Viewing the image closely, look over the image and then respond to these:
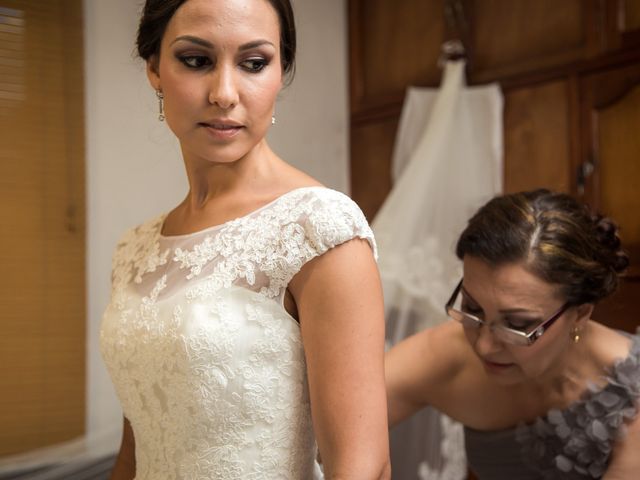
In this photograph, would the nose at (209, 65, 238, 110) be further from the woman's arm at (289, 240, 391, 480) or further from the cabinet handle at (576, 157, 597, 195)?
the cabinet handle at (576, 157, 597, 195)

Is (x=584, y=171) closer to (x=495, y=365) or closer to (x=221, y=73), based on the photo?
(x=495, y=365)

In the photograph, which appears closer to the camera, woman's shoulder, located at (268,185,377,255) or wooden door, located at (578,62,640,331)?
woman's shoulder, located at (268,185,377,255)

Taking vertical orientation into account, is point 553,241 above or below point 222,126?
below

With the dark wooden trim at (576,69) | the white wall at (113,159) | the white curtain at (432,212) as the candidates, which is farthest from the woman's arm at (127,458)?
the dark wooden trim at (576,69)

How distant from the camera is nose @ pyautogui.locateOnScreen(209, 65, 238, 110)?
1076 millimetres

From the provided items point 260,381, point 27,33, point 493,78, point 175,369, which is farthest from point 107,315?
point 493,78

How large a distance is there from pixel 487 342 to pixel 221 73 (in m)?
0.78

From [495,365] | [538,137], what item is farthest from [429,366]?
[538,137]

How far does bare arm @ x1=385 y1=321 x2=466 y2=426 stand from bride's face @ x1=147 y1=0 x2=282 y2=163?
2.62 feet

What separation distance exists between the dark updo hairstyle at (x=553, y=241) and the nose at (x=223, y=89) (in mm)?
678

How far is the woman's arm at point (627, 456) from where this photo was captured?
1.54 meters

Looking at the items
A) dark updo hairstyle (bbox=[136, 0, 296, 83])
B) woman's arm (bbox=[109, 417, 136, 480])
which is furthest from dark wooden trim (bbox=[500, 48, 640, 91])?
woman's arm (bbox=[109, 417, 136, 480])

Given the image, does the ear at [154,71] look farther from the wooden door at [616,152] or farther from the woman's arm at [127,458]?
the wooden door at [616,152]

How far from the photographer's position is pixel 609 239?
1.61m
